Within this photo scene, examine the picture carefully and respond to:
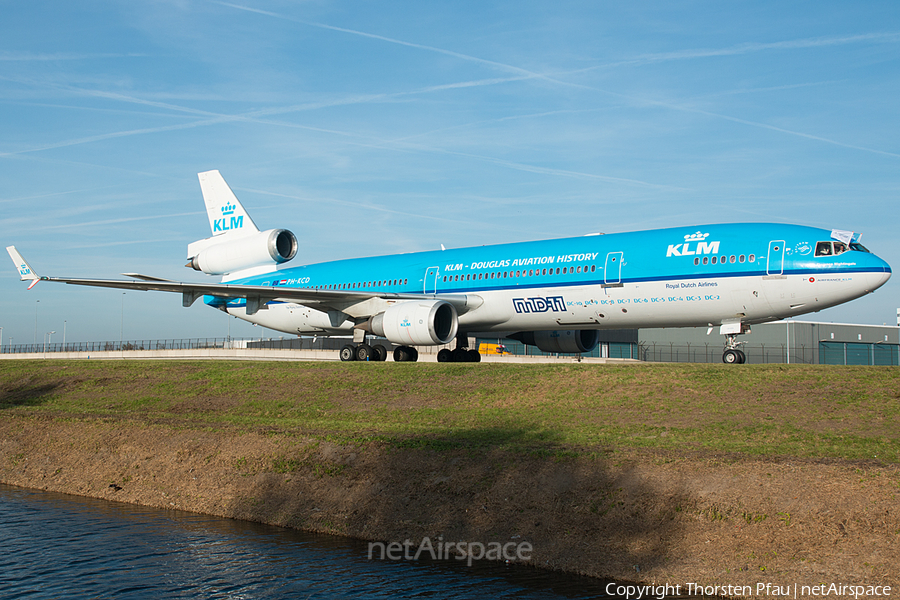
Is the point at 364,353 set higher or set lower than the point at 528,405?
higher

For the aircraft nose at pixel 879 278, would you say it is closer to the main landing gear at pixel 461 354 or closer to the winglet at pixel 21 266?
the main landing gear at pixel 461 354

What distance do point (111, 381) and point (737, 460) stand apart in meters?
23.0

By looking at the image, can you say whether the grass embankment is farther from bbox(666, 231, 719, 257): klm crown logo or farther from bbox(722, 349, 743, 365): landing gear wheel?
bbox(666, 231, 719, 257): klm crown logo

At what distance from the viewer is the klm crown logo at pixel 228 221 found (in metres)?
35.4

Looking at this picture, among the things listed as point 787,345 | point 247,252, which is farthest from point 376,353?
point 787,345

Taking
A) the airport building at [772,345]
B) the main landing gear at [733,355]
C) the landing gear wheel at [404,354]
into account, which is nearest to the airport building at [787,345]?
the airport building at [772,345]

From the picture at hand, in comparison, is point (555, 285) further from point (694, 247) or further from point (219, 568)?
point (219, 568)

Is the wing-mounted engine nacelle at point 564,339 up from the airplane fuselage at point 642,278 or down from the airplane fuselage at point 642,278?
down

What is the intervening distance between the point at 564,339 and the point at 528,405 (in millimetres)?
9794

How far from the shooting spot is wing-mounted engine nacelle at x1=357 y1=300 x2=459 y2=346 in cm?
2483

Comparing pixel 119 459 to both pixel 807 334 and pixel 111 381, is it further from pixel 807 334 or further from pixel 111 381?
pixel 807 334

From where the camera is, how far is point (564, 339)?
93.1 feet

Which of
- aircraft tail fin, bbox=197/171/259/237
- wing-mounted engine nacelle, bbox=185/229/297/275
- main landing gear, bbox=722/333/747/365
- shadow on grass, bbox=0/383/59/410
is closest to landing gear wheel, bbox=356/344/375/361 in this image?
wing-mounted engine nacelle, bbox=185/229/297/275

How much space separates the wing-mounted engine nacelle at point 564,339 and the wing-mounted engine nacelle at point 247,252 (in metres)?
12.0
